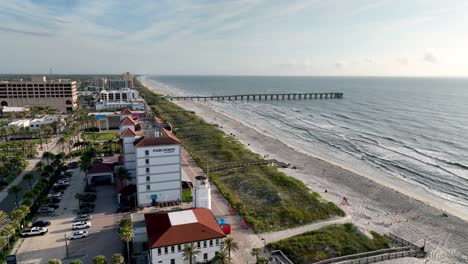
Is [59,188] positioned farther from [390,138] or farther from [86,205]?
[390,138]

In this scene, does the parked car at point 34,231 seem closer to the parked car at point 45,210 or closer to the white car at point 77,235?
the white car at point 77,235

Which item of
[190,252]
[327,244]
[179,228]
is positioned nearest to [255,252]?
[190,252]

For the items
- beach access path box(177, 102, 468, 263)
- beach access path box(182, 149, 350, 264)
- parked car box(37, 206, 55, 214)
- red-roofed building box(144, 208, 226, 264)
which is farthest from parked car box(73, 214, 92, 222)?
beach access path box(177, 102, 468, 263)

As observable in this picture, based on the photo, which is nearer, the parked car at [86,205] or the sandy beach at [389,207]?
the sandy beach at [389,207]

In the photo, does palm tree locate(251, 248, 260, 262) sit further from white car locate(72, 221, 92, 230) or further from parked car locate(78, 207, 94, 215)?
parked car locate(78, 207, 94, 215)

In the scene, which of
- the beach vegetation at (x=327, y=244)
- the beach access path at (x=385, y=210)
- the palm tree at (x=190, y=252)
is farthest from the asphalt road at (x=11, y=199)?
the beach access path at (x=385, y=210)

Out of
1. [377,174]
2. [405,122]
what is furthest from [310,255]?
[405,122]
